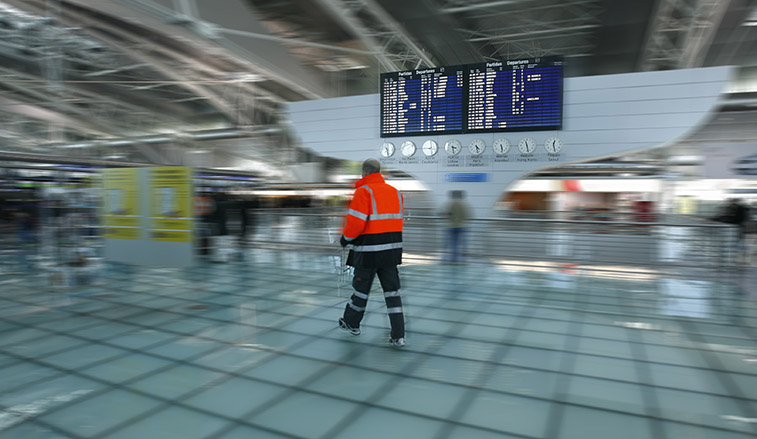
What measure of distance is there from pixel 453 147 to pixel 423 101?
1.23 metres

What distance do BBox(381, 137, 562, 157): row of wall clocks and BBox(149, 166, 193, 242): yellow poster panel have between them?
17.3ft

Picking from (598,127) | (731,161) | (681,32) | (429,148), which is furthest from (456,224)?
(681,32)

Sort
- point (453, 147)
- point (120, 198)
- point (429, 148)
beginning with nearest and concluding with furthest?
point (120, 198), point (453, 147), point (429, 148)

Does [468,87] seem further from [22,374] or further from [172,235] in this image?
[22,374]

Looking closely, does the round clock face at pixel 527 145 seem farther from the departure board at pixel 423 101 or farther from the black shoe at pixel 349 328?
the black shoe at pixel 349 328

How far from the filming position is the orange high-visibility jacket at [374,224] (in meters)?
3.67

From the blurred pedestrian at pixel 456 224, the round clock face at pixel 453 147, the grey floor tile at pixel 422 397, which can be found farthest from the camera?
the round clock face at pixel 453 147

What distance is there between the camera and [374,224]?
3.70 m

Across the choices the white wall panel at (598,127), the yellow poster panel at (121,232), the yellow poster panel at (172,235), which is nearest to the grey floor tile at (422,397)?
the yellow poster panel at (172,235)

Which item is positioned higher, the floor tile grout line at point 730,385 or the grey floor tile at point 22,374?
the grey floor tile at point 22,374

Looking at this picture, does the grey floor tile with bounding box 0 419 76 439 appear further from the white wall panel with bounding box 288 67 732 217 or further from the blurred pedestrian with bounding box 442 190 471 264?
the white wall panel with bounding box 288 67 732 217

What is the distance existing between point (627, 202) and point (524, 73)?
38.1 feet

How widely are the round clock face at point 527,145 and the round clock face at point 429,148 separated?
1.84m

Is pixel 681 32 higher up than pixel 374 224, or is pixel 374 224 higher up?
pixel 681 32
